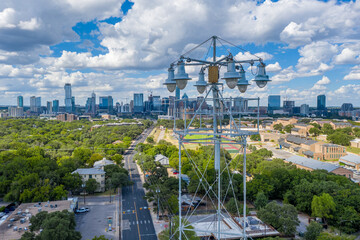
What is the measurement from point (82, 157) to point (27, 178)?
18313 mm

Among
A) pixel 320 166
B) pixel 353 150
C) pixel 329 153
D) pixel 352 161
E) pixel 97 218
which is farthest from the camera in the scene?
pixel 353 150

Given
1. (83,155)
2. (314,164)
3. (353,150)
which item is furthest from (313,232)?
(353,150)

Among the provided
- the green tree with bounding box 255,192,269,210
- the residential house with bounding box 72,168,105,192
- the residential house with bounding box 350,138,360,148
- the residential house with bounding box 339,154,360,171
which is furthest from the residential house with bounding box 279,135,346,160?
the residential house with bounding box 72,168,105,192

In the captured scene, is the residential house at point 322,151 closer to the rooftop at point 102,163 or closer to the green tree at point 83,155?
the rooftop at point 102,163

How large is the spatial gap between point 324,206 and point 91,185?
92.3 feet

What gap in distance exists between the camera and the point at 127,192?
3866 centimetres

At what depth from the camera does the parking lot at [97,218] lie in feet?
85.5

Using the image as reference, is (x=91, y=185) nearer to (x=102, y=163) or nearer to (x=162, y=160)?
(x=102, y=163)

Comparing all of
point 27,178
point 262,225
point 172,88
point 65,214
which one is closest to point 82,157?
point 27,178

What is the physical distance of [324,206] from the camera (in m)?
27.2

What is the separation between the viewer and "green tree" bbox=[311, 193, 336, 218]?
88.7ft

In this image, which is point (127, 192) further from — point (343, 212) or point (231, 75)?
point (231, 75)

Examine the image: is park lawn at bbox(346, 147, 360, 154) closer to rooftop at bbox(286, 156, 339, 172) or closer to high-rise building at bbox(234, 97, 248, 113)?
rooftop at bbox(286, 156, 339, 172)

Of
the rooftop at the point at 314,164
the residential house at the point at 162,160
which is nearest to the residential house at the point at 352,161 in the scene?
the rooftop at the point at 314,164
